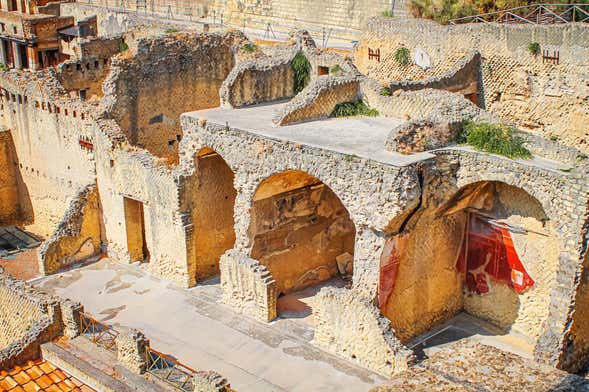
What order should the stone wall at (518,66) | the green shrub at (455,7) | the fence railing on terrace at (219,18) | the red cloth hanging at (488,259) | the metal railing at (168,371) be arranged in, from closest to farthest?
the metal railing at (168,371) < the red cloth hanging at (488,259) < the stone wall at (518,66) < the green shrub at (455,7) < the fence railing on terrace at (219,18)

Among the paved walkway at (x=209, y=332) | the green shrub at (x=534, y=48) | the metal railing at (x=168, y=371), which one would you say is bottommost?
the paved walkway at (x=209, y=332)

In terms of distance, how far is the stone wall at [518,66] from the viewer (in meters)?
19.5

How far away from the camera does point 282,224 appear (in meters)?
17.9

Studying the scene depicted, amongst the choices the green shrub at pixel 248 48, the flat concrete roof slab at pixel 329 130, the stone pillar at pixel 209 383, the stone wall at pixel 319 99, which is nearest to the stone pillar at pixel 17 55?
the green shrub at pixel 248 48

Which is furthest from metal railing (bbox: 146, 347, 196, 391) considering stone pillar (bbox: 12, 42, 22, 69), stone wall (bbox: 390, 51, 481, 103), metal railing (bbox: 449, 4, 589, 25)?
stone pillar (bbox: 12, 42, 22, 69)

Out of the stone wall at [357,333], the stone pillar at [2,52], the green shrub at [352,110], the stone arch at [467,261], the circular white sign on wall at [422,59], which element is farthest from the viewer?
the stone pillar at [2,52]

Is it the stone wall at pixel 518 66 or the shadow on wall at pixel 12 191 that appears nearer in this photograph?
the stone wall at pixel 518 66

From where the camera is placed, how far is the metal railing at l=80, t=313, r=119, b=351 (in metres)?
15.2

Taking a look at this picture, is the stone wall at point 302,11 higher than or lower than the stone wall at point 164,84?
higher

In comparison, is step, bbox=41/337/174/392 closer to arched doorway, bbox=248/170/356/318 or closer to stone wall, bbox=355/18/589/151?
arched doorway, bbox=248/170/356/318

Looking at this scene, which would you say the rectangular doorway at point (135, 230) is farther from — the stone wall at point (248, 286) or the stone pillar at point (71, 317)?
the stone pillar at point (71, 317)

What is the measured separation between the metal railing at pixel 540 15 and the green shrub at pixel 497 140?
8.73 metres

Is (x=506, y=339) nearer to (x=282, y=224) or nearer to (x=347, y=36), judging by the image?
(x=282, y=224)

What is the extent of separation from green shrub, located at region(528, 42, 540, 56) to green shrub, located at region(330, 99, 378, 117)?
208 inches
